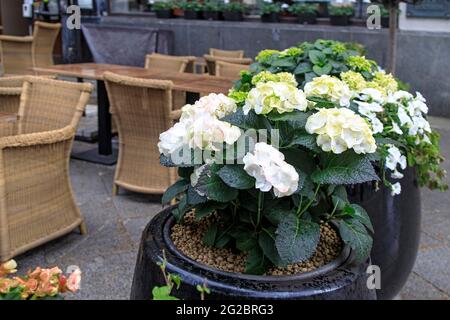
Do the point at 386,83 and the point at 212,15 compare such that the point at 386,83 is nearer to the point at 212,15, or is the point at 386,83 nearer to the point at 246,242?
the point at 246,242

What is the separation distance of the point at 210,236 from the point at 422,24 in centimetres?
672

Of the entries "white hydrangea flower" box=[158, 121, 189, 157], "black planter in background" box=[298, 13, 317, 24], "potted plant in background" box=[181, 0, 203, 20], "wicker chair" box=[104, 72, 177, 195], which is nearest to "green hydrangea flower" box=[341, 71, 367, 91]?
"white hydrangea flower" box=[158, 121, 189, 157]

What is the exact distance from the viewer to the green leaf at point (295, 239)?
133cm

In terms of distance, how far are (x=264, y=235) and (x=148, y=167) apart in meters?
2.84

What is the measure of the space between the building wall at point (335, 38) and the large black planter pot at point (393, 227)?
16.9ft

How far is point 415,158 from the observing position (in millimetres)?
2498

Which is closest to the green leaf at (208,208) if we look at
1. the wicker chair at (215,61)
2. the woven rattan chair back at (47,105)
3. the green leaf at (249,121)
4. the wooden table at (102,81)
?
the green leaf at (249,121)

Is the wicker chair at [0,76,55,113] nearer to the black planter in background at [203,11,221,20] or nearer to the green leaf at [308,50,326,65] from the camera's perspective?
the green leaf at [308,50,326,65]

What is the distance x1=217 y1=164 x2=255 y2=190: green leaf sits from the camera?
1.34m

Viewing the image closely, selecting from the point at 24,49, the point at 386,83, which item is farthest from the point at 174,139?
the point at 24,49

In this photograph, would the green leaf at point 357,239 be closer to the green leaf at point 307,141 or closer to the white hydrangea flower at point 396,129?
the green leaf at point 307,141
